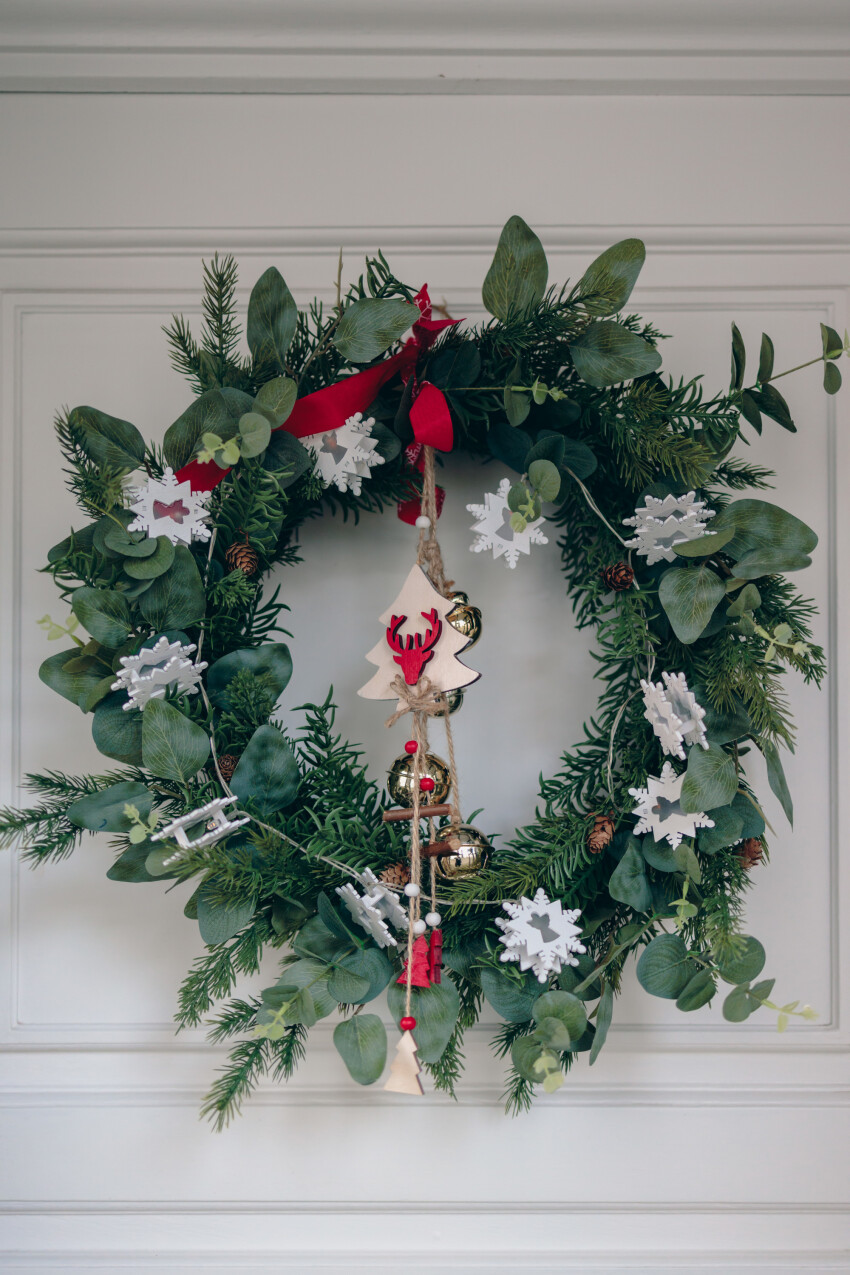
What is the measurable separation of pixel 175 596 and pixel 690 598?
0.48 meters

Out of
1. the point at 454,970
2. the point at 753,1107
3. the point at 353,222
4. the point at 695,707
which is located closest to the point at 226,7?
the point at 353,222

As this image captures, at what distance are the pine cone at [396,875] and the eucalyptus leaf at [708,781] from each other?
0.27 metres

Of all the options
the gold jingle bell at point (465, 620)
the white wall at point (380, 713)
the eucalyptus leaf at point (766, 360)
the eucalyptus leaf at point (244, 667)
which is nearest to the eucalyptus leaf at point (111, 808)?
the eucalyptus leaf at point (244, 667)

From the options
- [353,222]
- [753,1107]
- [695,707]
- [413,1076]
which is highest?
[353,222]

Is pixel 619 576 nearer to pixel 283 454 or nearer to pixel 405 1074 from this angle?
pixel 283 454

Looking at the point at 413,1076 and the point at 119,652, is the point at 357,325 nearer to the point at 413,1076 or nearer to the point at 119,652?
the point at 119,652

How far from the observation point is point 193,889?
865mm

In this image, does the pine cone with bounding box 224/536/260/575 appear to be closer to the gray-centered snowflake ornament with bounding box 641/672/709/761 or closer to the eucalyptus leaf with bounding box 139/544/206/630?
the eucalyptus leaf with bounding box 139/544/206/630

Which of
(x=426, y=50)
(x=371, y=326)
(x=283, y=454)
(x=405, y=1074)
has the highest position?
(x=426, y=50)

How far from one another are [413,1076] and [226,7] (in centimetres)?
116

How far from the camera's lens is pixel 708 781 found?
64 cm

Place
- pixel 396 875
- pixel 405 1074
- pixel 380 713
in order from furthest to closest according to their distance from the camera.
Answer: pixel 380 713, pixel 396 875, pixel 405 1074

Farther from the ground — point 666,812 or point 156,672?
point 156,672

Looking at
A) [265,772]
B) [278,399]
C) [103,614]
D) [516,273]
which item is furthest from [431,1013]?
[516,273]
